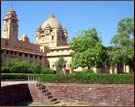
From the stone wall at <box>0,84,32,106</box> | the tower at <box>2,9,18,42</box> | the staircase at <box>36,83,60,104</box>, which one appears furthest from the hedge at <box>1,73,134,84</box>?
the tower at <box>2,9,18,42</box>

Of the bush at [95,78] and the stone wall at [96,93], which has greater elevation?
the bush at [95,78]

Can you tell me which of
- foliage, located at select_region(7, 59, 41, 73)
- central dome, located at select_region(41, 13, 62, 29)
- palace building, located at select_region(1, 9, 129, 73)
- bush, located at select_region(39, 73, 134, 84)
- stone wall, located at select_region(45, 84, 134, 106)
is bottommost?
stone wall, located at select_region(45, 84, 134, 106)

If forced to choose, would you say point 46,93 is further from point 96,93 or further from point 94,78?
point 94,78

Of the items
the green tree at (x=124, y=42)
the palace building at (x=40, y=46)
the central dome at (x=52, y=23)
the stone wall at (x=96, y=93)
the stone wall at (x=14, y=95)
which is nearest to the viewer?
the stone wall at (x=14, y=95)

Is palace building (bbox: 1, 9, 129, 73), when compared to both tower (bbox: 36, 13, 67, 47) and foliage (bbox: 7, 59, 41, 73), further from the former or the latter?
foliage (bbox: 7, 59, 41, 73)

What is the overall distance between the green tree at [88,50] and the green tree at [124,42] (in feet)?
16.6

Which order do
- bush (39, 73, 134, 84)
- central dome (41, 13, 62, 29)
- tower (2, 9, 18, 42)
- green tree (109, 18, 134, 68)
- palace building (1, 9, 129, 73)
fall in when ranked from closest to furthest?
bush (39, 73, 134, 84)
green tree (109, 18, 134, 68)
palace building (1, 9, 129, 73)
tower (2, 9, 18, 42)
central dome (41, 13, 62, 29)

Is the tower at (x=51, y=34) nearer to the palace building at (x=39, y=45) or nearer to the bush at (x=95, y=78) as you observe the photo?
the palace building at (x=39, y=45)

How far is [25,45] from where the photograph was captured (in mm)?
65625

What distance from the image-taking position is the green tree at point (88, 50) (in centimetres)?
4369

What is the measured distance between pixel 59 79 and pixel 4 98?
22.4ft

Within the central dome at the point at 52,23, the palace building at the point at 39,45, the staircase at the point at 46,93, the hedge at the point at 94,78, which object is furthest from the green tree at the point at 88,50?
the central dome at the point at 52,23

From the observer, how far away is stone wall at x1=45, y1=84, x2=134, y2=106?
66.3 feet

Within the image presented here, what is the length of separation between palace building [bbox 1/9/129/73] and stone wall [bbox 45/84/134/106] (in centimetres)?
3203
